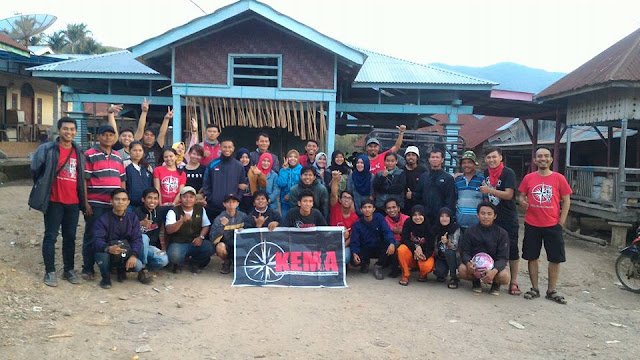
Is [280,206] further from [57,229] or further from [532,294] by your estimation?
[532,294]

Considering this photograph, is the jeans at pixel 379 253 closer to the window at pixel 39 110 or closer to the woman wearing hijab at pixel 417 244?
the woman wearing hijab at pixel 417 244

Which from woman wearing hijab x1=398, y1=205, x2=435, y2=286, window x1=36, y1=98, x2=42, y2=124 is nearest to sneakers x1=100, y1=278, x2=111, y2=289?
woman wearing hijab x1=398, y1=205, x2=435, y2=286

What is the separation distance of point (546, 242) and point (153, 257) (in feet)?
14.9

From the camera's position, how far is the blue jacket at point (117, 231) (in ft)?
16.3

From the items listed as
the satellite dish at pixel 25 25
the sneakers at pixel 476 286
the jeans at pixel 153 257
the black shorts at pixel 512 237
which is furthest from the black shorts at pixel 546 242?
the satellite dish at pixel 25 25

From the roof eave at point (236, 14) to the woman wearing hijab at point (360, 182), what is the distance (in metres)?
3.41

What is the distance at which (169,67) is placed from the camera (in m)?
10.6

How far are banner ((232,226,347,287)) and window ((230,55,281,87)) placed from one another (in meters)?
4.50

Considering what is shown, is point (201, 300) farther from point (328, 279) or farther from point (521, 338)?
point (521, 338)

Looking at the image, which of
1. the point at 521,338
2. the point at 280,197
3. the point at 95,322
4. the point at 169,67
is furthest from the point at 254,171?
the point at 169,67

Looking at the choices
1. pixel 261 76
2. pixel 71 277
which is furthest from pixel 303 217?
pixel 261 76

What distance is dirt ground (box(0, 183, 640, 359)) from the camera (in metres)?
3.69

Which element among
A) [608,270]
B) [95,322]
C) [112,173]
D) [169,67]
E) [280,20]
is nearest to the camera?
[95,322]

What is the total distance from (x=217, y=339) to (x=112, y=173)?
94.9 inches
